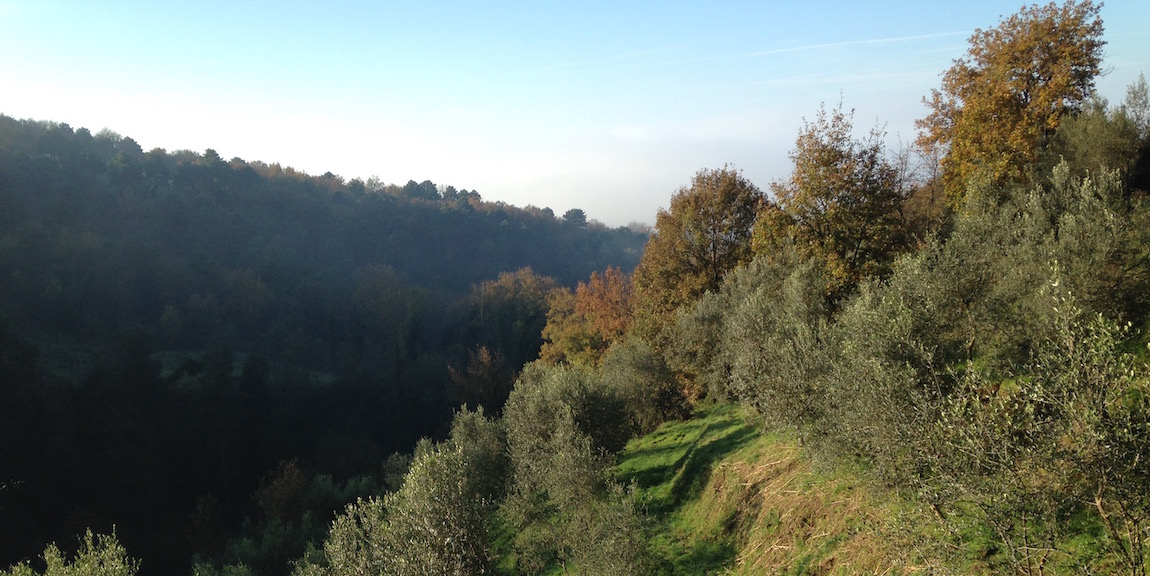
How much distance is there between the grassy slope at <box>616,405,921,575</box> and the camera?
14.4 metres

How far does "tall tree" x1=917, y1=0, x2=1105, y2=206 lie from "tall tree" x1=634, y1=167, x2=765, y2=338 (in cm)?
1358

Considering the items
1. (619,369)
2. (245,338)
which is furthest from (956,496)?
(245,338)

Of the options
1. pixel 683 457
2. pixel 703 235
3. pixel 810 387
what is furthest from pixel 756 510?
pixel 703 235

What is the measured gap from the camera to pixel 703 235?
134 ft

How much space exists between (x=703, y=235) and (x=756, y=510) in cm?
2431

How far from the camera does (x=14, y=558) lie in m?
51.0

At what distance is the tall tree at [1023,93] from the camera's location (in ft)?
86.3

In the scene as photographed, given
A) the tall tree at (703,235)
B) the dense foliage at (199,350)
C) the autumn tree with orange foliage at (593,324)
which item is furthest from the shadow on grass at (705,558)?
the dense foliage at (199,350)

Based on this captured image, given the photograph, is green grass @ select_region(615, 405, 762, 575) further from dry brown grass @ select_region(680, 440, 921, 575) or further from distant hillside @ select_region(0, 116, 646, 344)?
distant hillside @ select_region(0, 116, 646, 344)

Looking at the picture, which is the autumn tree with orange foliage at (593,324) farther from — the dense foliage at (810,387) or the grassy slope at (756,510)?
the grassy slope at (756,510)

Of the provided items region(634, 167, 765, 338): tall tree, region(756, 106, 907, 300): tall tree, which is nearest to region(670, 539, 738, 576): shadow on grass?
region(756, 106, 907, 300): tall tree

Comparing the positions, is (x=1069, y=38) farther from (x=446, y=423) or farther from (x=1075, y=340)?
(x=446, y=423)

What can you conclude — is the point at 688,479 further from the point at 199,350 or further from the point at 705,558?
the point at 199,350

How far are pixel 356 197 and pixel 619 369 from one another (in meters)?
166
